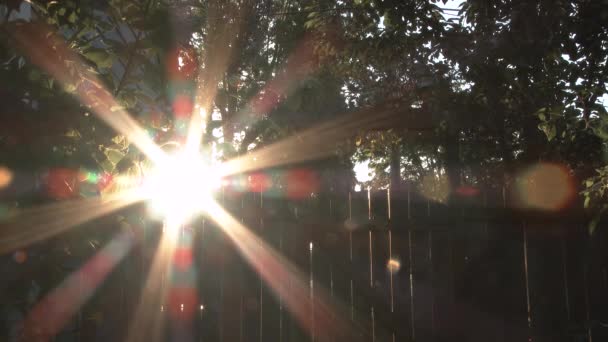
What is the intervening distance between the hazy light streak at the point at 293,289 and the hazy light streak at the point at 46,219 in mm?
2787

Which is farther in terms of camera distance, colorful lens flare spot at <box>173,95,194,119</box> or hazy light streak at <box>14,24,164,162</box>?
colorful lens flare spot at <box>173,95,194,119</box>

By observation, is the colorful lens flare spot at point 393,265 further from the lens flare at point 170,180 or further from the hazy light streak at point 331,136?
the lens flare at point 170,180

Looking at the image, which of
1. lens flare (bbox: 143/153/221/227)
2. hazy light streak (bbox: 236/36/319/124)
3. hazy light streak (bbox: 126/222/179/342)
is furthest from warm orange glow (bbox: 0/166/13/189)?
hazy light streak (bbox: 236/36/319/124)

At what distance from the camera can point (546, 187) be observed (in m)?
4.32

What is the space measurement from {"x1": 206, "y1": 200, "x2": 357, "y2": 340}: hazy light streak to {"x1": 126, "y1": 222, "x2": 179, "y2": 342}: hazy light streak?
589mm

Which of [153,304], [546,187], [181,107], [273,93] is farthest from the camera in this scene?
[273,93]

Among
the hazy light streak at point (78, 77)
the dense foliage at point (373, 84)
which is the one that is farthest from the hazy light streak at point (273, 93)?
the hazy light streak at point (78, 77)

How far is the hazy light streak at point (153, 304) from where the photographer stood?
3.84 metres

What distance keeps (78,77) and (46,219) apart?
16.8 inches

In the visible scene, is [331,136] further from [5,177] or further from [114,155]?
[5,177]

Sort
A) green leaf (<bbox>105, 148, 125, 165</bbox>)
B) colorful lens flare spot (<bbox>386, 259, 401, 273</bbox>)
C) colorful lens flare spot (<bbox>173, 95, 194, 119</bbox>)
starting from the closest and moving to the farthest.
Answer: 1. green leaf (<bbox>105, 148, 125, 165</bbox>)
2. colorful lens flare spot (<bbox>173, 95, 194, 119</bbox>)
3. colorful lens flare spot (<bbox>386, 259, 401, 273</bbox>)

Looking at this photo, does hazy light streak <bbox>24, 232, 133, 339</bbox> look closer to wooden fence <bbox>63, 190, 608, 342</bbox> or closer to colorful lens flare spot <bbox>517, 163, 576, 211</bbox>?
wooden fence <bbox>63, 190, 608, 342</bbox>

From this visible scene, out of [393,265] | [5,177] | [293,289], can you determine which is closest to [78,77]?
[5,177]

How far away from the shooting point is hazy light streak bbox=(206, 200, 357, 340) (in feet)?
13.9
